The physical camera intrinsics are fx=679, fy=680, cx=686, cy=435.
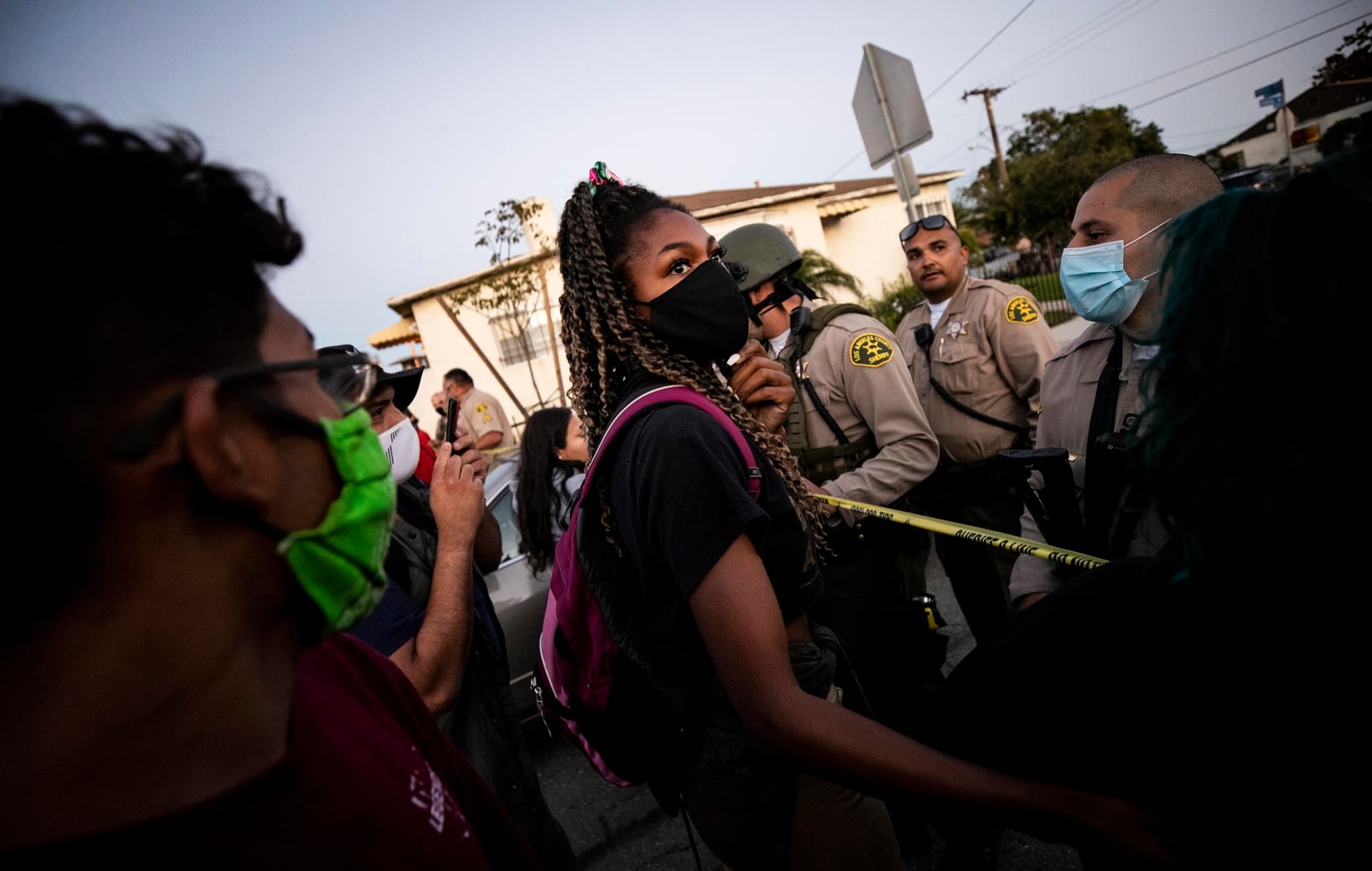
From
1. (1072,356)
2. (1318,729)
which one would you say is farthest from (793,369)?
(1318,729)

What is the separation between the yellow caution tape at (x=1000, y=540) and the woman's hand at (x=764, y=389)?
0.38 meters

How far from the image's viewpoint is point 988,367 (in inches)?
154

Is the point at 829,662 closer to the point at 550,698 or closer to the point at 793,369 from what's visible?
the point at 550,698

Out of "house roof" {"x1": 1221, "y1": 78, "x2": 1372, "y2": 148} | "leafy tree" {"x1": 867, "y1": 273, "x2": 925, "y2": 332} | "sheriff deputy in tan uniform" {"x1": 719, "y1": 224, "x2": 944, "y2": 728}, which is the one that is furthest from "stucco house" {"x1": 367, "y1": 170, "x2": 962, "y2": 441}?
"house roof" {"x1": 1221, "y1": 78, "x2": 1372, "y2": 148}

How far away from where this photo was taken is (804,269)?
1575 cm

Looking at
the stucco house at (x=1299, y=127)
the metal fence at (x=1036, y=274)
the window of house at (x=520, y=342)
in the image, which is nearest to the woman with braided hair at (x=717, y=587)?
the metal fence at (x=1036, y=274)

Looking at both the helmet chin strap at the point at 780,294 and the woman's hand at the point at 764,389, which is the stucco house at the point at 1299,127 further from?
the woman's hand at the point at 764,389

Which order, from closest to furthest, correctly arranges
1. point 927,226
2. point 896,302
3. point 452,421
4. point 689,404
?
1. point 689,404
2. point 452,421
3. point 927,226
4. point 896,302

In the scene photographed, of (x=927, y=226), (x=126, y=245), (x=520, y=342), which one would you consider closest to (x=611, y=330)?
(x=126, y=245)

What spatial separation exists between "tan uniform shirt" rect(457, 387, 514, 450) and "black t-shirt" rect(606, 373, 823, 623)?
701 cm

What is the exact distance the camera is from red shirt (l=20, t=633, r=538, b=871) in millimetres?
734

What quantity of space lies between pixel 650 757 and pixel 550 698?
370 millimetres

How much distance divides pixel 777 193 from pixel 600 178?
20646mm

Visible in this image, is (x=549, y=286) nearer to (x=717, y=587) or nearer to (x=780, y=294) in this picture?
(x=780, y=294)
